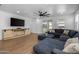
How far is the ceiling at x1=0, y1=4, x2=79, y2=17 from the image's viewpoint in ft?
5.91

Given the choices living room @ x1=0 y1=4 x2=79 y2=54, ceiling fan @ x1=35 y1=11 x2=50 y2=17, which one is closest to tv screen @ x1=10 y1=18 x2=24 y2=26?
living room @ x1=0 y1=4 x2=79 y2=54

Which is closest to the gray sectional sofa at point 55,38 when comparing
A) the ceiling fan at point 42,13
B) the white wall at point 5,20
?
the ceiling fan at point 42,13

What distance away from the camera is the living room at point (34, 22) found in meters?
1.86

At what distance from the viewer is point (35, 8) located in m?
1.92

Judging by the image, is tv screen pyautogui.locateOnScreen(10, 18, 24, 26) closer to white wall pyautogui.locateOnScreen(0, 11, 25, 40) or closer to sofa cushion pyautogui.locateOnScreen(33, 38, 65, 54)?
white wall pyautogui.locateOnScreen(0, 11, 25, 40)

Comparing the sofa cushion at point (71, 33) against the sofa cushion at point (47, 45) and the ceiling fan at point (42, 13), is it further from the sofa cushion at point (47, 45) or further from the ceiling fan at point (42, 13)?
the ceiling fan at point (42, 13)

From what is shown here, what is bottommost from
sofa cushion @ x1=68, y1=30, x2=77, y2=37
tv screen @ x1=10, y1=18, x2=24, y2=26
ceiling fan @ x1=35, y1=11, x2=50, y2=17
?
sofa cushion @ x1=68, y1=30, x2=77, y2=37

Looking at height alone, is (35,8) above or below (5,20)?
above

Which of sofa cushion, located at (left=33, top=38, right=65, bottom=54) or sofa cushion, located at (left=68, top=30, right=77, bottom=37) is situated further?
sofa cushion, located at (left=68, top=30, right=77, bottom=37)

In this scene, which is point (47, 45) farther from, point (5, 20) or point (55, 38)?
point (5, 20)

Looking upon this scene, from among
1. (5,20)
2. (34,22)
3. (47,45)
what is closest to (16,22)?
(5,20)

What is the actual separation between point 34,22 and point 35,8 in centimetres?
26
